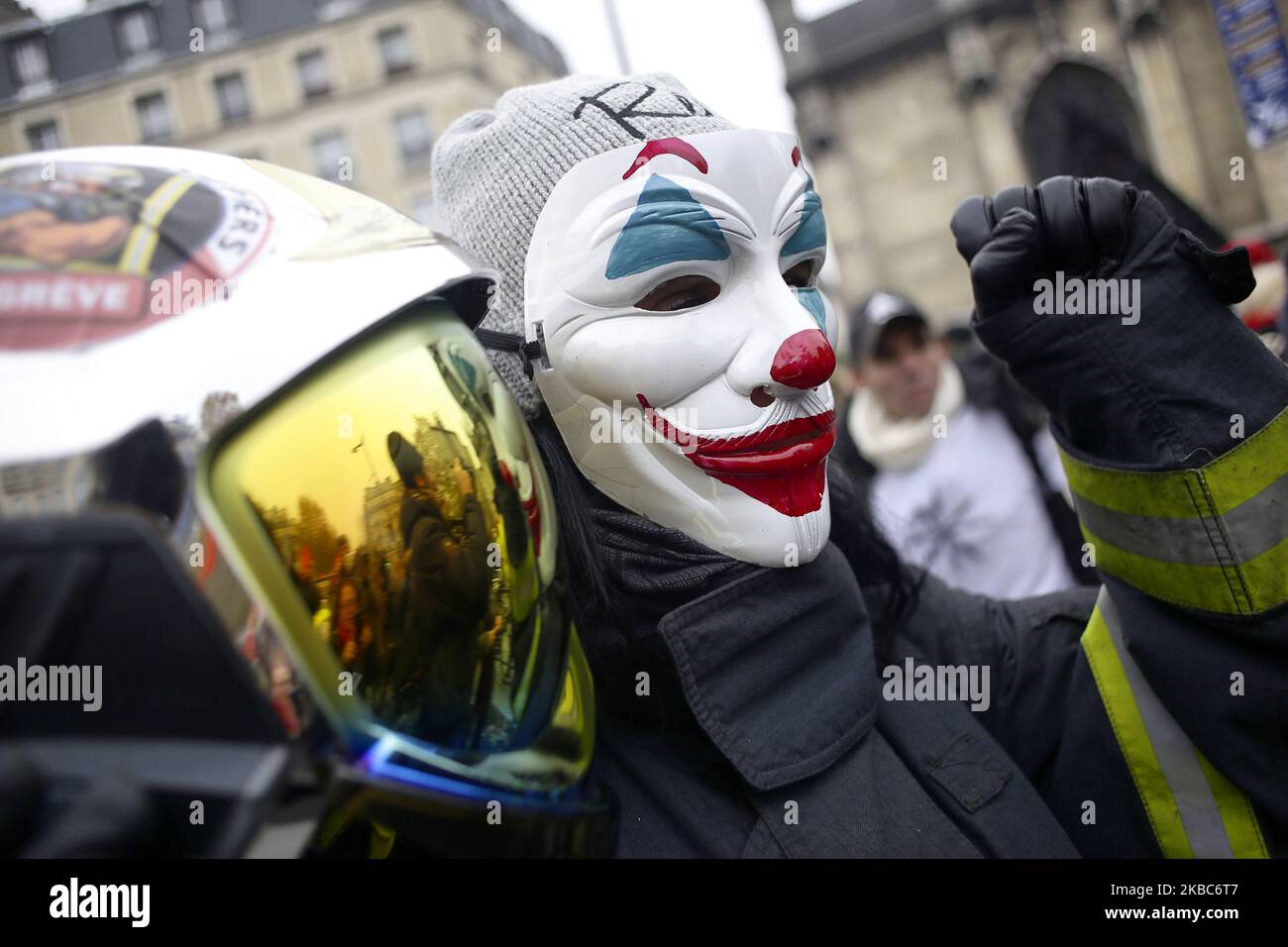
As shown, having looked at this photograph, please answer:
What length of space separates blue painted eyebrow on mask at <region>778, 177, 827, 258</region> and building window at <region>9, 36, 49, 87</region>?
3.81 feet

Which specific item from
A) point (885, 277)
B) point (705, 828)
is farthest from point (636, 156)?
point (885, 277)

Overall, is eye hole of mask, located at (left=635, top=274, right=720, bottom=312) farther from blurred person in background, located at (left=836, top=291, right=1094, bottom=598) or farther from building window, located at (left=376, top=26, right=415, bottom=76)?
building window, located at (left=376, top=26, right=415, bottom=76)

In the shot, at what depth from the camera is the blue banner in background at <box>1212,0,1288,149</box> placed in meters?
10.9

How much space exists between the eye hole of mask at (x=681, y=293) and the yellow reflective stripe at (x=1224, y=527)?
56cm

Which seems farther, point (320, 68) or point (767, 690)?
point (320, 68)

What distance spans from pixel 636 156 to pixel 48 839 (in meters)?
0.87

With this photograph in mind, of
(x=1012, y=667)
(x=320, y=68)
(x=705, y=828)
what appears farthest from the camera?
(x=320, y=68)

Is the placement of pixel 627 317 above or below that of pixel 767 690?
above

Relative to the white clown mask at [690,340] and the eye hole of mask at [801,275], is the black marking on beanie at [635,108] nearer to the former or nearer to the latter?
the white clown mask at [690,340]

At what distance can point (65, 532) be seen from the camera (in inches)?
23.5

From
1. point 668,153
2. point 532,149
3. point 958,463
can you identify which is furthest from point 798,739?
point 958,463

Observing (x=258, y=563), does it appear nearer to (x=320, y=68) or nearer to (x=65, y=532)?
(x=65, y=532)
